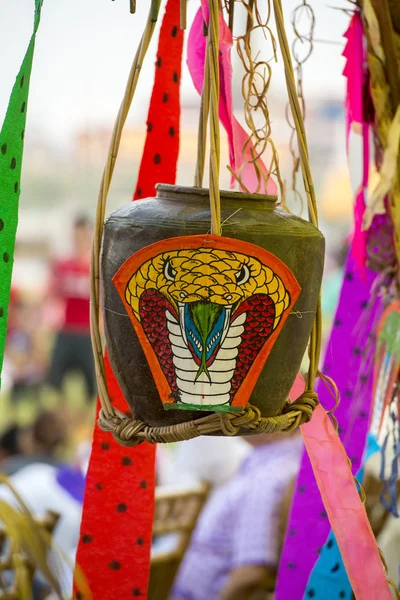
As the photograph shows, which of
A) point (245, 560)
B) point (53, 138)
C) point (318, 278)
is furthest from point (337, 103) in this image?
point (318, 278)

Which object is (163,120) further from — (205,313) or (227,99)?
(205,313)

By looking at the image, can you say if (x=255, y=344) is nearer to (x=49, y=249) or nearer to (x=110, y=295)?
(x=110, y=295)

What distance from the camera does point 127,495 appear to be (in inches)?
35.8

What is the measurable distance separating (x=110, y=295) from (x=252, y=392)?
147 mm

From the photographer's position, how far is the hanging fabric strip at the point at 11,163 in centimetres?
71

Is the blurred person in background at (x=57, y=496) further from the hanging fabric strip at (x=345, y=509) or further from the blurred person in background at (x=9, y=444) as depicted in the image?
the hanging fabric strip at (x=345, y=509)

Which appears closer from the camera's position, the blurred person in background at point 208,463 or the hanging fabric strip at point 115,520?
the hanging fabric strip at point 115,520

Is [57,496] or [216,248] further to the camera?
[57,496]

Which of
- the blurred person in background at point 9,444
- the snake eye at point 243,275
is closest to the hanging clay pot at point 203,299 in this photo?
the snake eye at point 243,275

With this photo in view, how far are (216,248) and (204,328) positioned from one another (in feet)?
0.22

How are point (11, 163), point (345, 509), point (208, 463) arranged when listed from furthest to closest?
point (208, 463), point (345, 509), point (11, 163)

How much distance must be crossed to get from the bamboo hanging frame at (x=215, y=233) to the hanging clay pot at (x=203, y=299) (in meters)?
0.01

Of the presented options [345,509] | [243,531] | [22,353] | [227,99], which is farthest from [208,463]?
[22,353]

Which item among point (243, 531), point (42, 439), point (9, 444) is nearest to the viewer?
point (243, 531)
